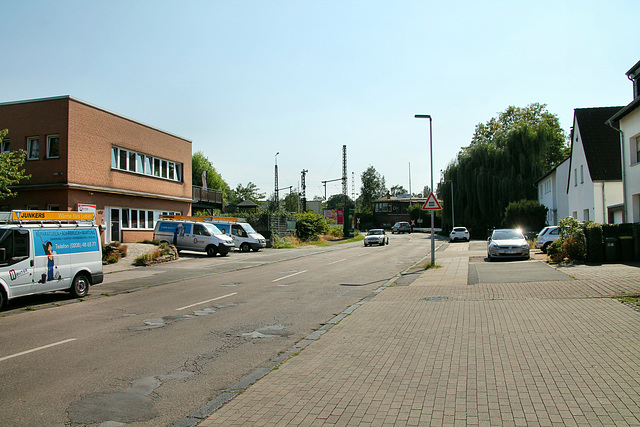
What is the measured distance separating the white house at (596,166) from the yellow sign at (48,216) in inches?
986

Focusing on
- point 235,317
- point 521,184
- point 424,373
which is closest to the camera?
point 424,373

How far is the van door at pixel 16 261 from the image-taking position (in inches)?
437

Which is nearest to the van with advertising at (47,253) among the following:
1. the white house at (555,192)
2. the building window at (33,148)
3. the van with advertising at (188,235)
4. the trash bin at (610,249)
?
the building window at (33,148)

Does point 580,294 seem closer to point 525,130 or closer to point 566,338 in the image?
point 566,338

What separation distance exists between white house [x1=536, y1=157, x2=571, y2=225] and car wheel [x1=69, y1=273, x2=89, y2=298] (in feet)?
117

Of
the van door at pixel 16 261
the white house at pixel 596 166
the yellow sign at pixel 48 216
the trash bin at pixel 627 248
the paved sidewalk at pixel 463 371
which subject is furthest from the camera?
the white house at pixel 596 166

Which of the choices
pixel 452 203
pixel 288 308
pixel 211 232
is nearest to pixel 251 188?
pixel 452 203

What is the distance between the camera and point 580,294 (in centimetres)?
1118

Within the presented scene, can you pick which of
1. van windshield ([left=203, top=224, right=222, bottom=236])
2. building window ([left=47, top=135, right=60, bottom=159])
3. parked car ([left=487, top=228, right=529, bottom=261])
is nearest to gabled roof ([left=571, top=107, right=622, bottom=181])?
parked car ([left=487, top=228, right=529, bottom=261])

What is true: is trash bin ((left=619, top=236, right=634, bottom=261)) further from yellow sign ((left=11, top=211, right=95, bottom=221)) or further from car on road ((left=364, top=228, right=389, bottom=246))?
car on road ((left=364, top=228, right=389, bottom=246))

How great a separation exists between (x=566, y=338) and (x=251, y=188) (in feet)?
357

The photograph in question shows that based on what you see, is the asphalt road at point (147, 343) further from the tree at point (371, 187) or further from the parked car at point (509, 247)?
the tree at point (371, 187)

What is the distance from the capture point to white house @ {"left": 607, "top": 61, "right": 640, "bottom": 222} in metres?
21.1

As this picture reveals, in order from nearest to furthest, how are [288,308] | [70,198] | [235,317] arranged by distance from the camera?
[235,317] < [288,308] < [70,198]
